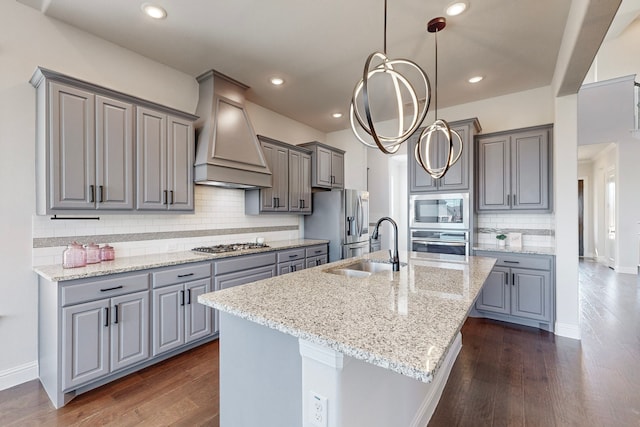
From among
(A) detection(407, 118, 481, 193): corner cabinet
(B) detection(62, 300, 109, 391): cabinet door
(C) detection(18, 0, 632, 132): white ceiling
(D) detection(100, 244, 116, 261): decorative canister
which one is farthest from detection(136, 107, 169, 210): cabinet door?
(A) detection(407, 118, 481, 193): corner cabinet

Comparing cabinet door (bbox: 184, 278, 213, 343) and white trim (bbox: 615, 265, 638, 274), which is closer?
cabinet door (bbox: 184, 278, 213, 343)

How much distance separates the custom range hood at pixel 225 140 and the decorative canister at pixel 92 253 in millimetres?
1066

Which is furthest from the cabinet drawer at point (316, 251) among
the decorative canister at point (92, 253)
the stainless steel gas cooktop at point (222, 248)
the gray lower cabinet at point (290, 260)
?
the decorative canister at point (92, 253)

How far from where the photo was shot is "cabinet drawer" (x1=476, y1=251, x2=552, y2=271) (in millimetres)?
3307

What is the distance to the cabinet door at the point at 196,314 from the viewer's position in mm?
2740

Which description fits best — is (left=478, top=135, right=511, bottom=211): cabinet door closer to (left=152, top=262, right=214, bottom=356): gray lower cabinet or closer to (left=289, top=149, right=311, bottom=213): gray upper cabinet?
(left=289, top=149, right=311, bottom=213): gray upper cabinet

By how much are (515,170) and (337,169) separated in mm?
2551

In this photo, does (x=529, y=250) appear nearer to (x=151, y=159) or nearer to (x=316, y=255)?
(x=316, y=255)

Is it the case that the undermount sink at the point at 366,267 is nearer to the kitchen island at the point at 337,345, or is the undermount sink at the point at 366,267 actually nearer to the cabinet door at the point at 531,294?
the kitchen island at the point at 337,345

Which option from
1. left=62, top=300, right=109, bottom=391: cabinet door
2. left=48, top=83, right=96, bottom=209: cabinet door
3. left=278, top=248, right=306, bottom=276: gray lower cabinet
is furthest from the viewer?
left=278, top=248, right=306, bottom=276: gray lower cabinet

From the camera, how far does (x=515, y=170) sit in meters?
3.69

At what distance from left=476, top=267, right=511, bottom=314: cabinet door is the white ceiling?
2.20 metres

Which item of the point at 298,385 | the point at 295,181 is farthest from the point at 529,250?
the point at 298,385

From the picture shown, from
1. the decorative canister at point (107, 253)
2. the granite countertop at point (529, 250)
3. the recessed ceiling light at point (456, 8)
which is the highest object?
the recessed ceiling light at point (456, 8)
